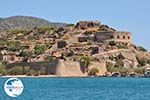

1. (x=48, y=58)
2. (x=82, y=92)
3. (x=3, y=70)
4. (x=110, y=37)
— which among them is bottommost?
(x=82, y=92)

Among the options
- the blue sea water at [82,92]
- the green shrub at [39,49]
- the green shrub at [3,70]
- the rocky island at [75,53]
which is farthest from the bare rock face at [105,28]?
the blue sea water at [82,92]

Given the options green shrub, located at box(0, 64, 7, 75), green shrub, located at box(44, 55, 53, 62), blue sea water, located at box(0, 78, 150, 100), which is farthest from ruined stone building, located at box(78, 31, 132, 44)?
blue sea water, located at box(0, 78, 150, 100)

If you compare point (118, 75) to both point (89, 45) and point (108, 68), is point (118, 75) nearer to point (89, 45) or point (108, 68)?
point (108, 68)

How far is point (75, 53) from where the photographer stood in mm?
117125

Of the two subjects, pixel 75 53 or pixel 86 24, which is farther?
pixel 86 24

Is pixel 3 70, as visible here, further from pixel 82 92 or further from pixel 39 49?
pixel 82 92

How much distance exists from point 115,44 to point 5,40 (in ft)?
98.4

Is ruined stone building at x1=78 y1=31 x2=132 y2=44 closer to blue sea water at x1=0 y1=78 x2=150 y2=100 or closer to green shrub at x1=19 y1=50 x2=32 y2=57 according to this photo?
green shrub at x1=19 y1=50 x2=32 y2=57

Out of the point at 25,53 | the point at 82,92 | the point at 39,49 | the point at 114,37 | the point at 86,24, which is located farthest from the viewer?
the point at 86,24

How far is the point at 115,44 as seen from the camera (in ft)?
412

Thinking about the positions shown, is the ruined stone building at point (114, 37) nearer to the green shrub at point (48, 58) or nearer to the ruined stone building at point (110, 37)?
the ruined stone building at point (110, 37)

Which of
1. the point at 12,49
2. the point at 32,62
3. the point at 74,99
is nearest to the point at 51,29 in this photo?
the point at 12,49

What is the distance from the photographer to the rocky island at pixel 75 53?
10212 centimetres

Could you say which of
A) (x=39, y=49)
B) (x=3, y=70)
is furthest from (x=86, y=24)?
(x=3, y=70)
